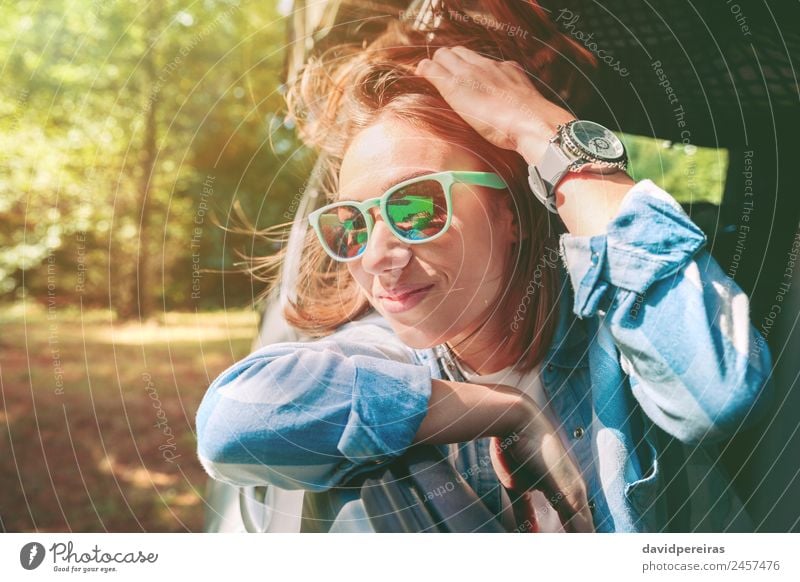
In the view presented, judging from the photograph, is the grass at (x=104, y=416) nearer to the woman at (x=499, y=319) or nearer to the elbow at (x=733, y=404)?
the woman at (x=499, y=319)

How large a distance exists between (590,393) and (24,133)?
1.06m

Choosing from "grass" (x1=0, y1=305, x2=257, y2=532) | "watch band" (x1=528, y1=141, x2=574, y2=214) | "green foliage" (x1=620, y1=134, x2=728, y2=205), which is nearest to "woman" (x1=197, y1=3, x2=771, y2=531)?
"watch band" (x1=528, y1=141, x2=574, y2=214)

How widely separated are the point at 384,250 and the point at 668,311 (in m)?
0.37

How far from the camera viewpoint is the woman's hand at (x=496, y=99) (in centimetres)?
96

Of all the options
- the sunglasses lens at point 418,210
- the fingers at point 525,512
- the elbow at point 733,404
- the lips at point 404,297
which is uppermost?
the sunglasses lens at point 418,210

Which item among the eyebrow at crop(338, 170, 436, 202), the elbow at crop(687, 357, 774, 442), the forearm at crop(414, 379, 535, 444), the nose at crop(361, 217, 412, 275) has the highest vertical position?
the eyebrow at crop(338, 170, 436, 202)

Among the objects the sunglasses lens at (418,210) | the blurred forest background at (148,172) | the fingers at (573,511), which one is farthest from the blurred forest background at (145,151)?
the fingers at (573,511)

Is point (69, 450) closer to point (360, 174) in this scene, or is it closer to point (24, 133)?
point (24, 133)

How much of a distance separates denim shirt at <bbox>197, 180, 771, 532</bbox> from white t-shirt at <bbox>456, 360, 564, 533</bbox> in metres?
0.01

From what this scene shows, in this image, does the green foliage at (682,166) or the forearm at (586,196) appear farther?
the green foliage at (682,166)

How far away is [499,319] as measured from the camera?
102 cm

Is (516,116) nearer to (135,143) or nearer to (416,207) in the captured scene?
(416,207)

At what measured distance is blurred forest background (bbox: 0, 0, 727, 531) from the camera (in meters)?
1.11

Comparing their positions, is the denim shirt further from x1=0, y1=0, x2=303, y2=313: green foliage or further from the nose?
x1=0, y1=0, x2=303, y2=313: green foliage
